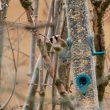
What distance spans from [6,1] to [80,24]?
0.74 meters

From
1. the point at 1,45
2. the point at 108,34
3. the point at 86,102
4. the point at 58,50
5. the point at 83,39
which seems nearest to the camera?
the point at 58,50

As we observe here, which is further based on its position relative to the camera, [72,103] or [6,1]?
[6,1]

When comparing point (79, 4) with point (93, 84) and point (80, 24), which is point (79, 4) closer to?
point (80, 24)

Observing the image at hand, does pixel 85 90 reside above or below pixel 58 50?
below

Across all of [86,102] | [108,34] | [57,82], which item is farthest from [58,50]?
[108,34]

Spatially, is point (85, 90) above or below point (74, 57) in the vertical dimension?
below

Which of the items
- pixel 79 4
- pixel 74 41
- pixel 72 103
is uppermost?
pixel 79 4

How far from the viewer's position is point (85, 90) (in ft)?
6.07

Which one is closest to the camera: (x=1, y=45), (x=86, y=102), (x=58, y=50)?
(x=58, y=50)

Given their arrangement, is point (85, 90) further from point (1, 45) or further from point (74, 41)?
point (1, 45)

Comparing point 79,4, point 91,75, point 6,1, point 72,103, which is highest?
point 6,1

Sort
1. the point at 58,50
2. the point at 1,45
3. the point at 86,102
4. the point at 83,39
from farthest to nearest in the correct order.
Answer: the point at 1,45
the point at 83,39
the point at 86,102
the point at 58,50

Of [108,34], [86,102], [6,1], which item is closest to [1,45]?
[6,1]

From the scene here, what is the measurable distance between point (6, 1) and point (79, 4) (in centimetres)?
72
